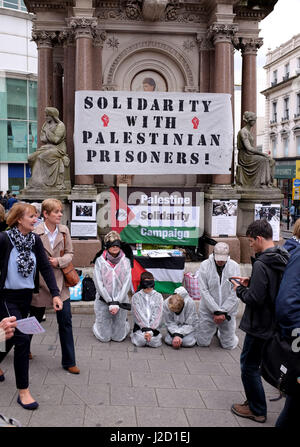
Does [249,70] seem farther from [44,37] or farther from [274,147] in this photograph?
[274,147]

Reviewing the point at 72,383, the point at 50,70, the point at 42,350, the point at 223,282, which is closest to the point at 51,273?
the point at 72,383

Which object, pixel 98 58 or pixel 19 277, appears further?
pixel 98 58

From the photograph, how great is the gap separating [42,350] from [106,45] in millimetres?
7159

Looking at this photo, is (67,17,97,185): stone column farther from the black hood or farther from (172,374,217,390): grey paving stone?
the black hood

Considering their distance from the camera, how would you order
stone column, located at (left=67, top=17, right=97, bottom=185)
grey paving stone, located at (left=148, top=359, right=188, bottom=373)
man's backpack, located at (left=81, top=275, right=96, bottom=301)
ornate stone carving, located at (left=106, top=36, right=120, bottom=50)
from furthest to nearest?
ornate stone carving, located at (left=106, top=36, right=120, bottom=50)
stone column, located at (left=67, top=17, right=97, bottom=185)
man's backpack, located at (left=81, top=275, right=96, bottom=301)
grey paving stone, located at (left=148, top=359, right=188, bottom=373)

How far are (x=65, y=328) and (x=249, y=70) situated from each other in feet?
29.1

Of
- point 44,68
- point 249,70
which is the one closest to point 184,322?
point 249,70

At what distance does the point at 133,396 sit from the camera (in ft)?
15.8

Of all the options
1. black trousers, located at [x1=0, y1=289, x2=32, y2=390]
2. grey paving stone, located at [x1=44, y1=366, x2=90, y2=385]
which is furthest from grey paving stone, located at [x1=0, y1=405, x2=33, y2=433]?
grey paving stone, located at [x1=44, y1=366, x2=90, y2=385]

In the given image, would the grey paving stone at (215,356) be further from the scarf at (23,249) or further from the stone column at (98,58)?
the stone column at (98,58)

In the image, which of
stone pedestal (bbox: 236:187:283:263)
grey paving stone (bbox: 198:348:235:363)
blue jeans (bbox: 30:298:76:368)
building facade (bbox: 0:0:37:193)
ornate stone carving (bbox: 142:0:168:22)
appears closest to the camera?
blue jeans (bbox: 30:298:76:368)

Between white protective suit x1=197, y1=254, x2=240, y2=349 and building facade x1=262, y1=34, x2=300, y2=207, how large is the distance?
35473 mm

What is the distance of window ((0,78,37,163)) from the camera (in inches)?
1339

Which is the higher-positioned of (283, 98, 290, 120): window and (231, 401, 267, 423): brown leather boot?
(283, 98, 290, 120): window
